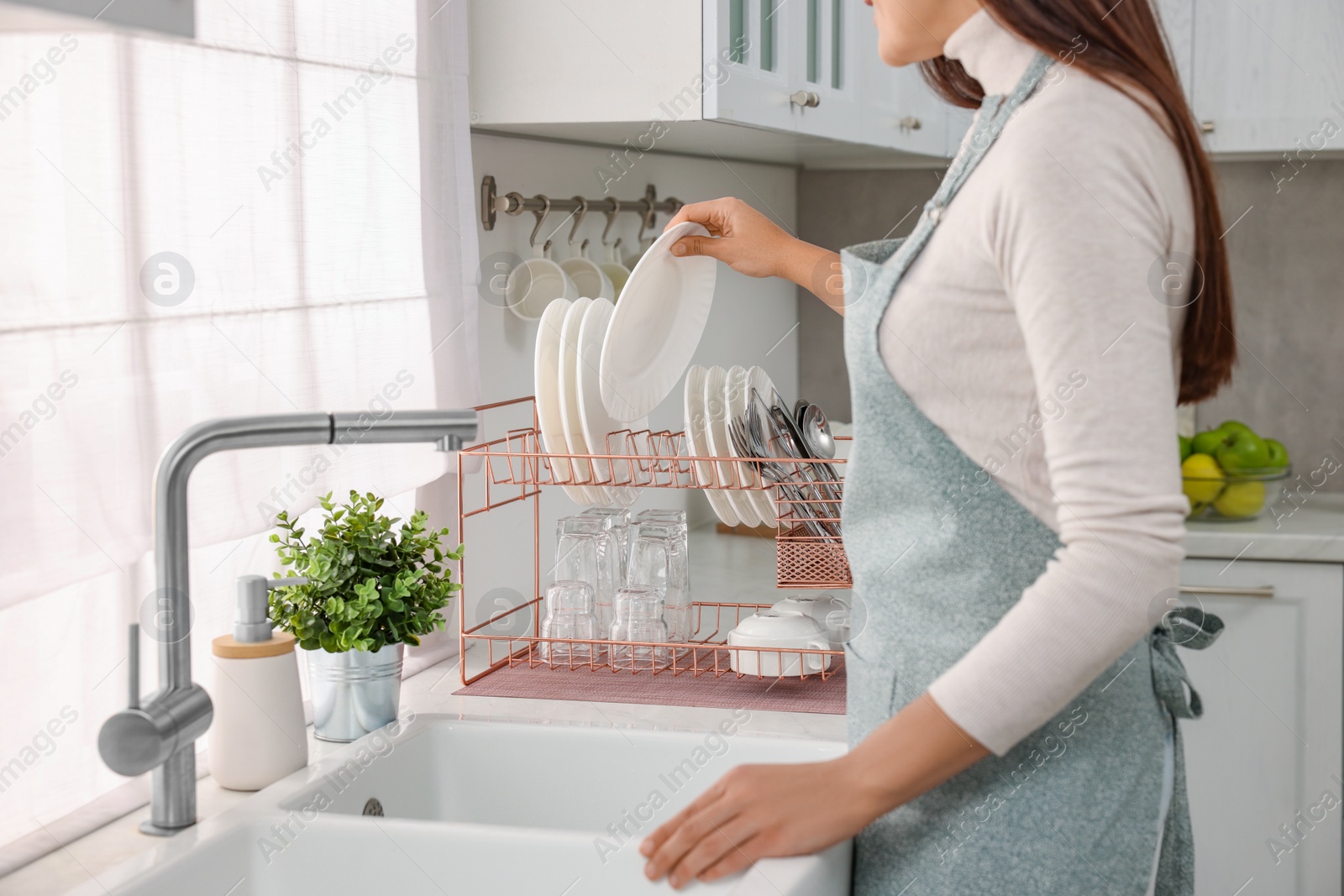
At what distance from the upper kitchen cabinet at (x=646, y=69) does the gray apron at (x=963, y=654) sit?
2.18 feet

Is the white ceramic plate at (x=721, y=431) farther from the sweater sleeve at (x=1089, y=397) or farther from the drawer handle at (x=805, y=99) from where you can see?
the sweater sleeve at (x=1089, y=397)

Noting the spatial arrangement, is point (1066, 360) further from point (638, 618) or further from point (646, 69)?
point (646, 69)

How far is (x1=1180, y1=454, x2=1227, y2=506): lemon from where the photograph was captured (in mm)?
2340

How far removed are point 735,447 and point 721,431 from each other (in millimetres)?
26

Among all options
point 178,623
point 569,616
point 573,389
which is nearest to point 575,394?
point 573,389

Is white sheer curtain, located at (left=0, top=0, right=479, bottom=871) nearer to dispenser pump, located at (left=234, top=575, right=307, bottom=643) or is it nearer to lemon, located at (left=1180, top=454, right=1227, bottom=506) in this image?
dispenser pump, located at (left=234, top=575, right=307, bottom=643)

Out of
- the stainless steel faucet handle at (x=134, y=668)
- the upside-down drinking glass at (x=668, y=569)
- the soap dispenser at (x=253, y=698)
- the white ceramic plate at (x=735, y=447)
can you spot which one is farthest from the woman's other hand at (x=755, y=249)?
the stainless steel faucet handle at (x=134, y=668)

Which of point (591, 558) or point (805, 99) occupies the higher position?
point (805, 99)

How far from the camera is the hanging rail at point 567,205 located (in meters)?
1.69

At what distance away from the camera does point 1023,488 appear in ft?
2.59

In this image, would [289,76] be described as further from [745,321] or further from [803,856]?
[745,321]

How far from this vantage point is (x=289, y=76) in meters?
1.31

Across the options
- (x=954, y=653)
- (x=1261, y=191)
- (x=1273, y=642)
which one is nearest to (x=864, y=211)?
(x=1261, y=191)

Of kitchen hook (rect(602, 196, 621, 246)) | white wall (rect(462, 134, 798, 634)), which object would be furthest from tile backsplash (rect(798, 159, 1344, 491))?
kitchen hook (rect(602, 196, 621, 246))
